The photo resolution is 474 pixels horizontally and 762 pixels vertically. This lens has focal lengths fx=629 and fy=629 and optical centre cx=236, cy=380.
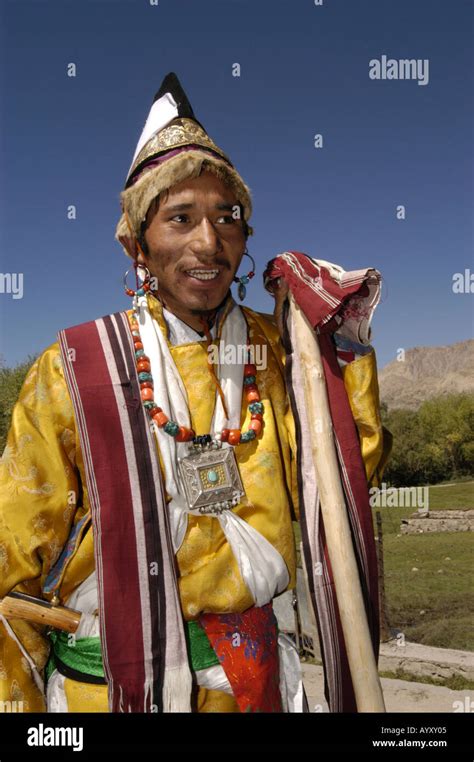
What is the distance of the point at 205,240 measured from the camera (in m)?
2.32

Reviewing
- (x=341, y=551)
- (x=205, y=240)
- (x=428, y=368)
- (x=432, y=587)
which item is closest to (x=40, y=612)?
(x=341, y=551)

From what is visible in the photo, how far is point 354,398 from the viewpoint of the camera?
238 centimetres

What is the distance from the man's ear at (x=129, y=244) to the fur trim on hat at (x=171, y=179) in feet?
0.28

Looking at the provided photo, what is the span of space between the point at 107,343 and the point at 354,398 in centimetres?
97

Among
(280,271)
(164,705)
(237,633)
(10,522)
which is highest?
(280,271)

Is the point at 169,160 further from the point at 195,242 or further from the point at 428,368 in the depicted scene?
the point at 428,368

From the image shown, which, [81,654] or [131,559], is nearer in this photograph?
[131,559]

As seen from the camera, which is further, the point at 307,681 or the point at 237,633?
the point at 307,681

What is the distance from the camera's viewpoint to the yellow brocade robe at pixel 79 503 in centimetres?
222

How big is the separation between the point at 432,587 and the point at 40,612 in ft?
32.0

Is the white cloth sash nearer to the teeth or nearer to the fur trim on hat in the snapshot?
the teeth

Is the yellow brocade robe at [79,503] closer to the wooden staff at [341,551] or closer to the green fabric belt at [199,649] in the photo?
the green fabric belt at [199,649]
